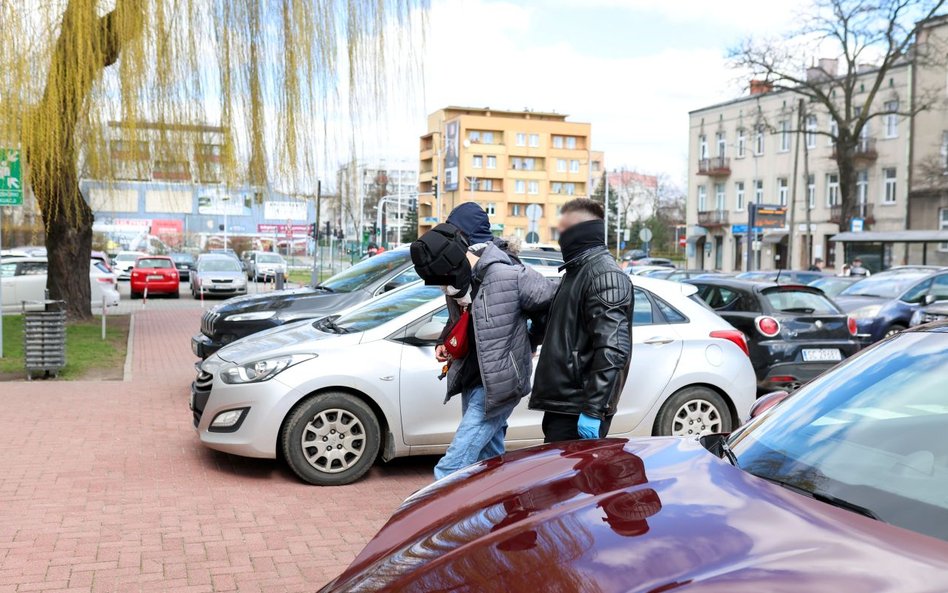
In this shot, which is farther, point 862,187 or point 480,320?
point 862,187

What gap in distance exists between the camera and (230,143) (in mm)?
11023

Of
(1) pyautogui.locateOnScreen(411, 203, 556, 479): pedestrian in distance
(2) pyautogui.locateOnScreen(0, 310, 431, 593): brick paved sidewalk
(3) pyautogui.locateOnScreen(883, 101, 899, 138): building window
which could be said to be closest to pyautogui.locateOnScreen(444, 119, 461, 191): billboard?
(3) pyautogui.locateOnScreen(883, 101, 899, 138): building window

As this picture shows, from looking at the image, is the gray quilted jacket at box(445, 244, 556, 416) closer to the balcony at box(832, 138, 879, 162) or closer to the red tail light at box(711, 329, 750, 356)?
the red tail light at box(711, 329, 750, 356)

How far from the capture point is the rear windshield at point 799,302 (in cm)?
1116

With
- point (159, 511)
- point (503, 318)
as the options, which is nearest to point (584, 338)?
point (503, 318)

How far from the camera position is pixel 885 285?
1806 centimetres

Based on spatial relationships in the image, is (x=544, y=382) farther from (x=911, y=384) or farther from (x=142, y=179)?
(x=142, y=179)

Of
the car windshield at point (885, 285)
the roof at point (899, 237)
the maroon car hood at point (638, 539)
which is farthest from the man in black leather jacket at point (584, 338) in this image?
the roof at point (899, 237)

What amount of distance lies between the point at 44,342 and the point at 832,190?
53.6 metres

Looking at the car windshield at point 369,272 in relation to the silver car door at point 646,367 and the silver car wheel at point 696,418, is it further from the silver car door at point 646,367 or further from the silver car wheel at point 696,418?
the silver car wheel at point 696,418

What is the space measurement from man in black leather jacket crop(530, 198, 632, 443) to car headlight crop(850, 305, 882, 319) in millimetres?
13569

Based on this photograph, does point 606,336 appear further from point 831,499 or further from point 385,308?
point 385,308

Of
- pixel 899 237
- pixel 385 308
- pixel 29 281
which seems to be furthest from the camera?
pixel 899 237

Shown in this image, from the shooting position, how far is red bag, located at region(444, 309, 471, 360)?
489 cm
